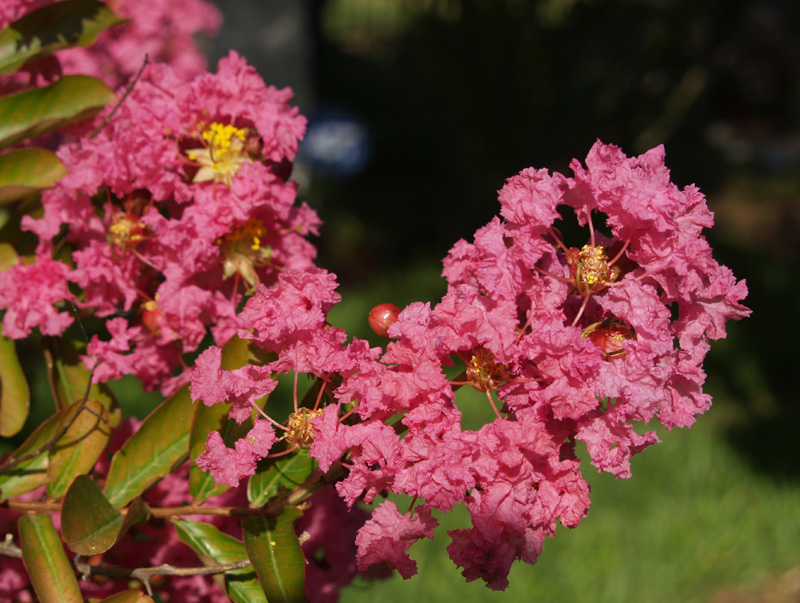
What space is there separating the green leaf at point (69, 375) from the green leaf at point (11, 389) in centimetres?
5

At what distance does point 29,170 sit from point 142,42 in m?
1.10

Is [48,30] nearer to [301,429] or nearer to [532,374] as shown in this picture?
[301,429]

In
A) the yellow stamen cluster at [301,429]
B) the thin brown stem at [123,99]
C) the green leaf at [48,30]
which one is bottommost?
the yellow stamen cluster at [301,429]

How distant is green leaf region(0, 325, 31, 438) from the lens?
127 cm

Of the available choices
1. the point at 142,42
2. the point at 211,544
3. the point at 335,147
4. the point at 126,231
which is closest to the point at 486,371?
the point at 211,544

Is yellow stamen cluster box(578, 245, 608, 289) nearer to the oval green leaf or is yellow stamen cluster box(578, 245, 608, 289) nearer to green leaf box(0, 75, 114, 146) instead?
the oval green leaf

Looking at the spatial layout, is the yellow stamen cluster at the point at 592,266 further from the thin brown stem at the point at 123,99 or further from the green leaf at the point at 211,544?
the thin brown stem at the point at 123,99

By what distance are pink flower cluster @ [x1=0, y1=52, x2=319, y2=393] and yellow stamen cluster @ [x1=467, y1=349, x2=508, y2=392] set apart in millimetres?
376

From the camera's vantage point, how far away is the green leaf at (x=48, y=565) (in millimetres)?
1006

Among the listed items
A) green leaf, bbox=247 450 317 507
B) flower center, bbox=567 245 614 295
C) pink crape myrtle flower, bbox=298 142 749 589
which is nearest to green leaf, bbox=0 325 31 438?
green leaf, bbox=247 450 317 507

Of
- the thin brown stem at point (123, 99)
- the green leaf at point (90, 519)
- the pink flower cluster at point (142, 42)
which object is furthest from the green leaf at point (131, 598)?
the pink flower cluster at point (142, 42)

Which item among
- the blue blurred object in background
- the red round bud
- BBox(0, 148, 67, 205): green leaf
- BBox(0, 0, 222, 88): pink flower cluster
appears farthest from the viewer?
the blue blurred object in background

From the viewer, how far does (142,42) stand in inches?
86.6

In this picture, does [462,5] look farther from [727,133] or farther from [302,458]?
[302,458]
